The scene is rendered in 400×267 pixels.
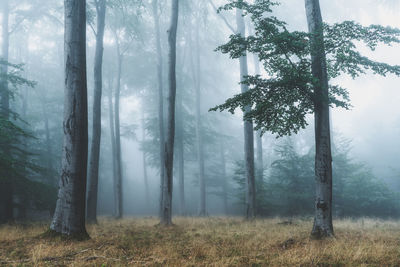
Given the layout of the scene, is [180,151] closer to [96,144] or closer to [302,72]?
[96,144]

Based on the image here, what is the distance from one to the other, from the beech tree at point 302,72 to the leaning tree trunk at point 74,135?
3269 millimetres

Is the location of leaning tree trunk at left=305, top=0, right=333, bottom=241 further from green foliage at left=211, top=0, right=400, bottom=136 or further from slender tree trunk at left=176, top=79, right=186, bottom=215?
slender tree trunk at left=176, top=79, right=186, bottom=215

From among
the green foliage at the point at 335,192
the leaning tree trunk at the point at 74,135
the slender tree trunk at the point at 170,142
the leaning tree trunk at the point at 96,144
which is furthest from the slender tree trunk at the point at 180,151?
the leaning tree trunk at the point at 74,135

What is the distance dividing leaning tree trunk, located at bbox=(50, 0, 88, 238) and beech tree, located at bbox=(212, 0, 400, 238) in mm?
3269

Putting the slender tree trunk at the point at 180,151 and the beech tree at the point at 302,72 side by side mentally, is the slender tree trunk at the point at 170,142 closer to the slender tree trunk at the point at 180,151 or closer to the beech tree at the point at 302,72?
the beech tree at the point at 302,72

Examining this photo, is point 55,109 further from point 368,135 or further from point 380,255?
point 368,135

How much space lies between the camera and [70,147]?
6055 millimetres

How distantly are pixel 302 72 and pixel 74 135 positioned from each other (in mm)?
5113

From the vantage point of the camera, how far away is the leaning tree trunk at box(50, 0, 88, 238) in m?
5.79

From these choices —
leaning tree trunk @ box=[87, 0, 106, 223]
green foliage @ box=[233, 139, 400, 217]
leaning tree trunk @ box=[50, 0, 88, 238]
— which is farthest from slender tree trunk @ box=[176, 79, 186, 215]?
leaning tree trunk @ box=[50, 0, 88, 238]

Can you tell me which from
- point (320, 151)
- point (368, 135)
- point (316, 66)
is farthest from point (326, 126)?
point (368, 135)

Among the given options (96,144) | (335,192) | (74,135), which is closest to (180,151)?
(96,144)

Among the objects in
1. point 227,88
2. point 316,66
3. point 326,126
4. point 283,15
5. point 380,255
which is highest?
point 283,15

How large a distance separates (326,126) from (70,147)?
5.92 metres
